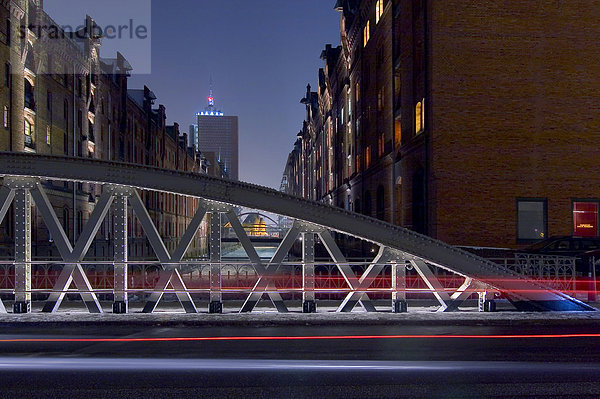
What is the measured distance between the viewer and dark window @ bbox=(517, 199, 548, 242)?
23922 millimetres

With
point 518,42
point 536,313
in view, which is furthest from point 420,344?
point 518,42

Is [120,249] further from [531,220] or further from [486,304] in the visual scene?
[531,220]

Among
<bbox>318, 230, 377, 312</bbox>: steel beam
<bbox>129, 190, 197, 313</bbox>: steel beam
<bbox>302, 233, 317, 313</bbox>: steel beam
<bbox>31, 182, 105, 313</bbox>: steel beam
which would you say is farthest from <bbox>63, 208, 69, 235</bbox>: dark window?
<bbox>318, 230, 377, 312</bbox>: steel beam

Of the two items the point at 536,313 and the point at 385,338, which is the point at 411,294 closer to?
the point at 536,313

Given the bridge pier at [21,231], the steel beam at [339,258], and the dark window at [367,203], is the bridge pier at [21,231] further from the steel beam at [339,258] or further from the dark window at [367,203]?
the dark window at [367,203]

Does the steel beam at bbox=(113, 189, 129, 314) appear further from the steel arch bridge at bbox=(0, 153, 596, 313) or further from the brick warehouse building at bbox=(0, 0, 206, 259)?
the brick warehouse building at bbox=(0, 0, 206, 259)

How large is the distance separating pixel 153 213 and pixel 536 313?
176ft

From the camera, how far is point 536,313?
12.9 metres

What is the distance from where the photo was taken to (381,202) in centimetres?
3541

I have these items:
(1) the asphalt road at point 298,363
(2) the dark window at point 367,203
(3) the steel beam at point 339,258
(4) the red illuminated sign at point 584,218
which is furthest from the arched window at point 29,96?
(4) the red illuminated sign at point 584,218

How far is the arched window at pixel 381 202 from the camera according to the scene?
114 ft

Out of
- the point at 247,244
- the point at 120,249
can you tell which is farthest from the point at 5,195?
the point at 247,244

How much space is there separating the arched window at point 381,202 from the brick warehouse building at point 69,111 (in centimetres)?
1862

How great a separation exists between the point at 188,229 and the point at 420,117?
17.8m
